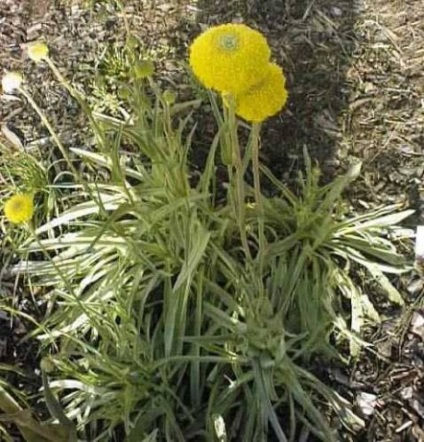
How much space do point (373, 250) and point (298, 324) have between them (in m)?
0.26

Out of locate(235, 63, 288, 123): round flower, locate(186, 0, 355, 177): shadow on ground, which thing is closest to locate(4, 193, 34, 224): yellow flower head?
locate(235, 63, 288, 123): round flower

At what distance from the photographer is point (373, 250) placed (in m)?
2.02

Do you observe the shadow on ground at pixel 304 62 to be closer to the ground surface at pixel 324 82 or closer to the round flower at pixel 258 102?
the ground surface at pixel 324 82

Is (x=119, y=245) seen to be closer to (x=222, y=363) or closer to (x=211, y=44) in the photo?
(x=222, y=363)

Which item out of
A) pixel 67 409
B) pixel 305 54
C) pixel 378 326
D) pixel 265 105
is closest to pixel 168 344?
pixel 67 409

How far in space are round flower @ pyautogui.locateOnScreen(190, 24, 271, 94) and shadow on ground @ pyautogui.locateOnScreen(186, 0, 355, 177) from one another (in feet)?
3.33

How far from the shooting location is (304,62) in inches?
94.8

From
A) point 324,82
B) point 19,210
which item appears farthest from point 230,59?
point 324,82

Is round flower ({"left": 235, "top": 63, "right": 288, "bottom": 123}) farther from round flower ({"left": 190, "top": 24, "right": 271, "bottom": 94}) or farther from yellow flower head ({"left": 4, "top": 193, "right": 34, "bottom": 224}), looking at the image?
yellow flower head ({"left": 4, "top": 193, "right": 34, "bottom": 224})

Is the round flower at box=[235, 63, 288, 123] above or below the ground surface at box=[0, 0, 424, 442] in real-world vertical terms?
above

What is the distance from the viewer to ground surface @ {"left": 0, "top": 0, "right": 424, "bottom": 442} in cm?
200

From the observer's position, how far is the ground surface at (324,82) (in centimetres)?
200

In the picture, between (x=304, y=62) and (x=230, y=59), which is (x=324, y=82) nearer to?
(x=304, y=62)

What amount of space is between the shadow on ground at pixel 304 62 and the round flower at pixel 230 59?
1.02 m
